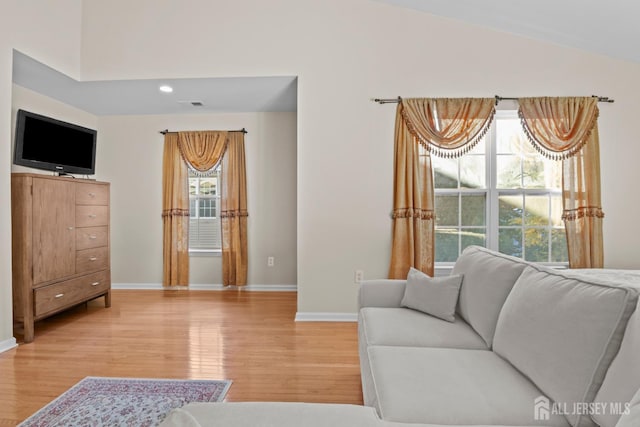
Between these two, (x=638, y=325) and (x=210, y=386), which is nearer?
(x=638, y=325)

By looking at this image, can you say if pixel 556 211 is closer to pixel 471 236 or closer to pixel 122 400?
pixel 471 236

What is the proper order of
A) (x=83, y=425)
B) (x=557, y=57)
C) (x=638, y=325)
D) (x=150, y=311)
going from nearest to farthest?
(x=638, y=325), (x=83, y=425), (x=557, y=57), (x=150, y=311)

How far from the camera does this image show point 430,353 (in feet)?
5.17

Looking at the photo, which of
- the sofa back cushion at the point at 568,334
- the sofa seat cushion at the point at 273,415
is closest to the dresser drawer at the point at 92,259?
the sofa seat cushion at the point at 273,415

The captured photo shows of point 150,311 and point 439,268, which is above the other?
point 439,268

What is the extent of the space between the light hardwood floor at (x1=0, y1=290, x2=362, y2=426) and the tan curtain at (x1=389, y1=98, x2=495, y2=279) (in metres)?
0.95

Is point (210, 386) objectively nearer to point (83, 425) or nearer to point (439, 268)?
point (83, 425)

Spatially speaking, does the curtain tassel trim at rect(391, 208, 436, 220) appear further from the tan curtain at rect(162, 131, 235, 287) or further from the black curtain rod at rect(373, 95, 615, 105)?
the tan curtain at rect(162, 131, 235, 287)

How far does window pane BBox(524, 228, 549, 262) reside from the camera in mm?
3533

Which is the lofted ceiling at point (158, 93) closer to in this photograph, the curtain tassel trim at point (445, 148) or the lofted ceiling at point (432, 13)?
the lofted ceiling at point (432, 13)

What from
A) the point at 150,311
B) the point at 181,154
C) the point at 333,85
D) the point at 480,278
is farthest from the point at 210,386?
the point at 181,154

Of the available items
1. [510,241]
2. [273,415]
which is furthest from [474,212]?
Answer: [273,415]

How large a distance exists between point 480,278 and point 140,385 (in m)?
2.16

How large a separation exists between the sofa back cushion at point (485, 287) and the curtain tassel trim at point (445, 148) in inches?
58.1
